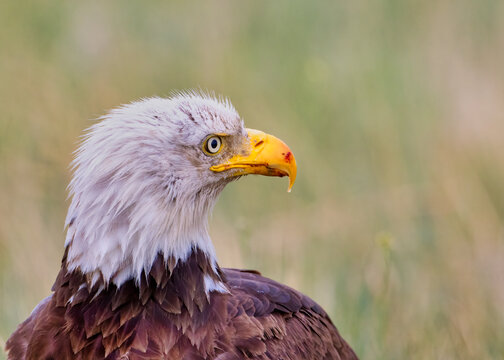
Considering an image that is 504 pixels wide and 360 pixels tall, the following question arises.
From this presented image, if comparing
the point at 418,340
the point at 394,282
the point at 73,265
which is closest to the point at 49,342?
the point at 73,265

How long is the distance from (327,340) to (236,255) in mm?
2325

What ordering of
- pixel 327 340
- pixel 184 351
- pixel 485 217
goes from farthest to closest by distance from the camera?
pixel 485 217, pixel 327 340, pixel 184 351

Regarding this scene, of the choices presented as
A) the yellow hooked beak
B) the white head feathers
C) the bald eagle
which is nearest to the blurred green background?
the yellow hooked beak

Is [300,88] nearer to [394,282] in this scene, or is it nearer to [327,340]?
[394,282]

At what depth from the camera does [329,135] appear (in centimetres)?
969

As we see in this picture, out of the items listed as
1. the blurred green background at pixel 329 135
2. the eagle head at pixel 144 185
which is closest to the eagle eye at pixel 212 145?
the eagle head at pixel 144 185

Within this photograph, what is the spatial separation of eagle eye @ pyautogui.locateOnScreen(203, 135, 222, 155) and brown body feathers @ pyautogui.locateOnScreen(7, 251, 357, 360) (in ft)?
1.59

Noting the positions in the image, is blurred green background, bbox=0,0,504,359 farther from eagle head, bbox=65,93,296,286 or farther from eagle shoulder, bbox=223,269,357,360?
eagle head, bbox=65,93,296,286

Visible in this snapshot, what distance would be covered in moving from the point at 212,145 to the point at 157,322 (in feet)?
2.86

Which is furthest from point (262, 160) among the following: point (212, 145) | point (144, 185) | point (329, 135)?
point (329, 135)

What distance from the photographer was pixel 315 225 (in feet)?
28.1

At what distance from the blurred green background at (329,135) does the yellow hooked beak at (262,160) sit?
1596mm

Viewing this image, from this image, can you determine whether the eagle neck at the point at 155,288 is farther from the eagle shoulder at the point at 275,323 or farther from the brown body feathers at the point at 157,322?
the eagle shoulder at the point at 275,323

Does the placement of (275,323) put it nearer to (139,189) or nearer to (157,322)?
(157,322)
